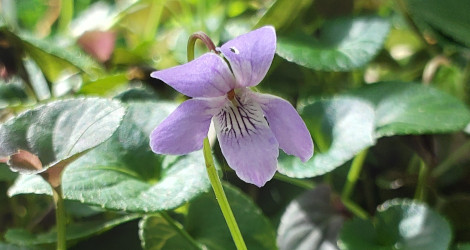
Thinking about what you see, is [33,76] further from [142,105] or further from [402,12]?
[402,12]

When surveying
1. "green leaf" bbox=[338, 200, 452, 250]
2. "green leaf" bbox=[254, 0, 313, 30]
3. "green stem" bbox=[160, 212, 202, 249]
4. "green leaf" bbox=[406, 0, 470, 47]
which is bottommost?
"green leaf" bbox=[338, 200, 452, 250]

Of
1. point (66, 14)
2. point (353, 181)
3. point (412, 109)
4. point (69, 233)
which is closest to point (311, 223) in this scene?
point (353, 181)

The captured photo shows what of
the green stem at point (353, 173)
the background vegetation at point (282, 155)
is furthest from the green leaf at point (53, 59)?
the green stem at point (353, 173)

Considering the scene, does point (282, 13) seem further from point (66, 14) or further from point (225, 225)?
point (66, 14)

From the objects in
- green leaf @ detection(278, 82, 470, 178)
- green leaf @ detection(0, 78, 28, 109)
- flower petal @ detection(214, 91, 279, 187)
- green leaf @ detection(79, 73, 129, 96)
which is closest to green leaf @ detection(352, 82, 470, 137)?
green leaf @ detection(278, 82, 470, 178)

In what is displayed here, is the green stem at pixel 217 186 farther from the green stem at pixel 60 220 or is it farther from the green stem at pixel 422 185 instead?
the green stem at pixel 422 185

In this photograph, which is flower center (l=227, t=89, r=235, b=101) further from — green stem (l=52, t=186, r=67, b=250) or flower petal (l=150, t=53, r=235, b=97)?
green stem (l=52, t=186, r=67, b=250)
